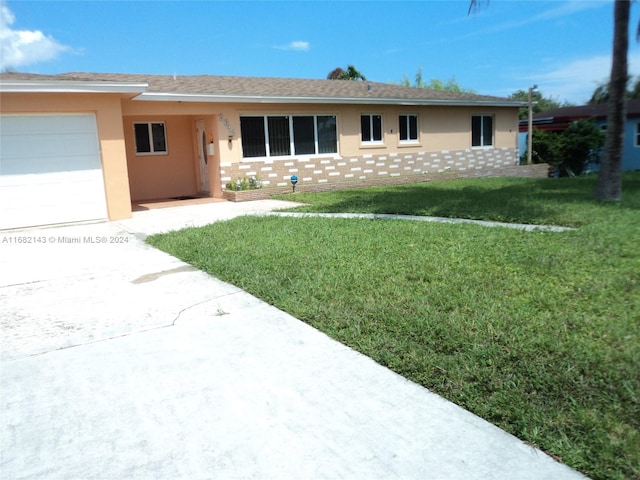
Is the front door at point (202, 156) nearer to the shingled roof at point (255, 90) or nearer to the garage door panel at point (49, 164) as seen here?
the shingled roof at point (255, 90)

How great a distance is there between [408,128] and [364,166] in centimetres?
288

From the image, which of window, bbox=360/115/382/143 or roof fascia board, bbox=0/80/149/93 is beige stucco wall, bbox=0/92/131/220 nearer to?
roof fascia board, bbox=0/80/149/93

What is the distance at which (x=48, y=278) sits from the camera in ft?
21.9

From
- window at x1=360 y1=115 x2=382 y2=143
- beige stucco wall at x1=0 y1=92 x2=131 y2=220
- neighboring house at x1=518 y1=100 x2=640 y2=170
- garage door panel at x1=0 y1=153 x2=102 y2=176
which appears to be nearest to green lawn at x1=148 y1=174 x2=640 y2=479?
beige stucco wall at x1=0 y1=92 x2=131 y2=220

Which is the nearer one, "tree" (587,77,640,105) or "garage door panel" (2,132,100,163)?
"garage door panel" (2,132,100,163)

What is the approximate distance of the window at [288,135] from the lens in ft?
53.1

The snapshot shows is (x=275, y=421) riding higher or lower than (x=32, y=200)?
lower

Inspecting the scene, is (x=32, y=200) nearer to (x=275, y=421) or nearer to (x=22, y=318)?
(x=22, y=318)

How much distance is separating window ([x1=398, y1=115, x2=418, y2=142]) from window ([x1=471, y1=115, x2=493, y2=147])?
3422mm

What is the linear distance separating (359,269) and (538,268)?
6.83ft

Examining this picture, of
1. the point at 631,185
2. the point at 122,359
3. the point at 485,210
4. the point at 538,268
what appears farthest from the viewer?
the point at 631,185

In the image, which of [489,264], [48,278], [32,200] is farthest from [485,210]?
[32,200]

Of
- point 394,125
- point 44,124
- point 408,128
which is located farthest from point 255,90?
point 44,124

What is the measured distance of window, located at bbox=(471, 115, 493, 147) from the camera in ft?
72.9
